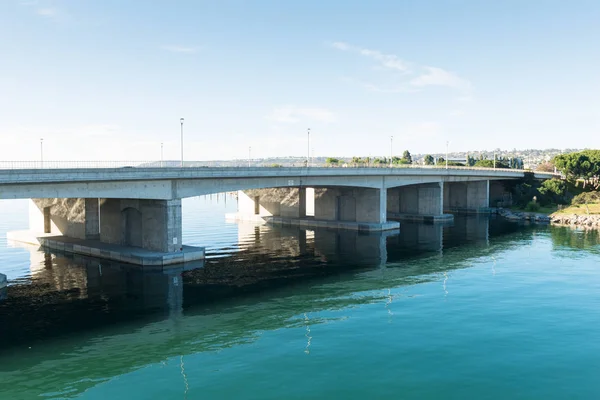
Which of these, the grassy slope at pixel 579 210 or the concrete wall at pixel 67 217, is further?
the grassy slope at pixel 579 210

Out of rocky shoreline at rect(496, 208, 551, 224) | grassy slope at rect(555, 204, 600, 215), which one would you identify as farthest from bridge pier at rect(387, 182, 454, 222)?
grassy slope at rect(555, 204, 600, 215)

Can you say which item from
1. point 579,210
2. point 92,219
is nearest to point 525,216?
→ point 579,210

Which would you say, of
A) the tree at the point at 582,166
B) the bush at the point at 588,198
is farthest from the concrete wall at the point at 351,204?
the tree at the point at 582,166

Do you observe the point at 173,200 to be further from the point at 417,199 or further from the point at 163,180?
the point at 417,199

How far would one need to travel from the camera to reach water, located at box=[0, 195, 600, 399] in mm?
22922

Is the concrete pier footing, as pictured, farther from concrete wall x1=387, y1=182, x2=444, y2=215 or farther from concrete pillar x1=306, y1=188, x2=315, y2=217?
concrete wall x1=387, y1=182, x2=444, y2=215

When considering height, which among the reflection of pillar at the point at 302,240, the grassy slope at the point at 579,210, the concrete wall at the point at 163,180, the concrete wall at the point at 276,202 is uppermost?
the concrete wall at the point at 163,180

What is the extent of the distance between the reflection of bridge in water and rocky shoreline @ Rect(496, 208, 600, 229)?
30.2 m

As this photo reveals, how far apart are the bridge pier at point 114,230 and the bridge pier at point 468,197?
235 feet

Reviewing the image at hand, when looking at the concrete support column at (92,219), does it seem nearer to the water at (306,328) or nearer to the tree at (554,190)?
the water at (306,328)

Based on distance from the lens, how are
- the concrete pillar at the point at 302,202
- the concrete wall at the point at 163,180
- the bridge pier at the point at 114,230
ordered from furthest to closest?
the concrete pillar at the point at 302,202 < the bridge pier at the point at 114,230 < the concrete wall at the point at 163,180

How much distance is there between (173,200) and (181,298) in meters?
15.3

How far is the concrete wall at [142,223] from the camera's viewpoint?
50344 mm

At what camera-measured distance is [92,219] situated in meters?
59.0
